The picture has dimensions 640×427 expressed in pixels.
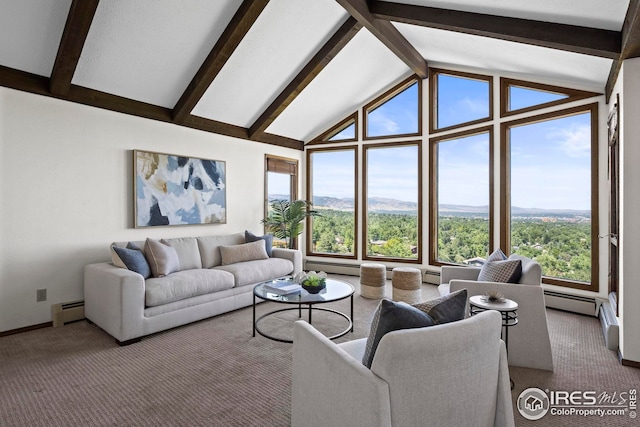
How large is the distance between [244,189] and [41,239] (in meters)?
2.84

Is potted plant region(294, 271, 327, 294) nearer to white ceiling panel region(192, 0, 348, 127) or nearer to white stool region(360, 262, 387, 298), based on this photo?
white stool region(360, 262, 387, 298)

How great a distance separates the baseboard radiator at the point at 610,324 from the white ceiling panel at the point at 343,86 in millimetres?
4171

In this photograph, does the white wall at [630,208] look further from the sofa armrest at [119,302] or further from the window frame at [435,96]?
the sofa armrest at [119,302]

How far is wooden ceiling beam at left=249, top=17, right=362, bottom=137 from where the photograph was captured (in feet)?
14.6

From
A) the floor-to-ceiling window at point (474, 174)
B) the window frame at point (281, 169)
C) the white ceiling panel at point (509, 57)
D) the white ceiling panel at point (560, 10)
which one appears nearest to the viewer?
the white ceiling panel at point (560, 10)

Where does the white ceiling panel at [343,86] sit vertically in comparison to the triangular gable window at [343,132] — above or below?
above

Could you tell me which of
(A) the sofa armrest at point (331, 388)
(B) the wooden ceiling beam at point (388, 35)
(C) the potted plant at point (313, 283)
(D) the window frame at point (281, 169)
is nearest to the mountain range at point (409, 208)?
(D) the window frame at point (281, 169)

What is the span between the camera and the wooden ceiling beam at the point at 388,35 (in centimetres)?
378

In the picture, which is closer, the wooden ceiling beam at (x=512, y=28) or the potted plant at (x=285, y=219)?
the wooden ceiling beam at (x=512, y=28)

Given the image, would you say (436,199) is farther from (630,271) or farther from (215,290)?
(215,290)

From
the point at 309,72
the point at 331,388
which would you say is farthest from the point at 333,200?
the point at 331,388

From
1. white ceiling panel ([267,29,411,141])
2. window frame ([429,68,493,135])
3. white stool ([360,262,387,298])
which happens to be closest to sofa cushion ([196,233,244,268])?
white stool ([360,262,387,298])

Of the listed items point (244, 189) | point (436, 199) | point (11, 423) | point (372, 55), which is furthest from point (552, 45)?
point (11, 423)

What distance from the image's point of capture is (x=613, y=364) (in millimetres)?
2826
